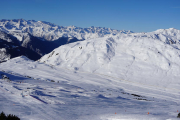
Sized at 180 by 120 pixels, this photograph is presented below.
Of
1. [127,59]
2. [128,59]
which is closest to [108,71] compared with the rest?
[127,59]

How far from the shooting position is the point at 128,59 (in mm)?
90375

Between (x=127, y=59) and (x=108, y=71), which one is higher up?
(x=127, y=59)

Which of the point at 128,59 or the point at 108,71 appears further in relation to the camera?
the point at 128,59

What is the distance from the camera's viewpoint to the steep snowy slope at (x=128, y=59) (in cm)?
7562

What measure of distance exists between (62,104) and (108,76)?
51600 mm

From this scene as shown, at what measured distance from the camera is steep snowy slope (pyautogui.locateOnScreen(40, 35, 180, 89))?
75.6 meters

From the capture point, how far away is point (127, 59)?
297ft

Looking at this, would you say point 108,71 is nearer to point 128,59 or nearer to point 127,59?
point 127,59

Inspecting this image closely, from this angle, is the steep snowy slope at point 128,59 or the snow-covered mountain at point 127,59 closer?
the steep snowy slope at point 128,59

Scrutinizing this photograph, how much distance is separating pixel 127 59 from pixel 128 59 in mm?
542

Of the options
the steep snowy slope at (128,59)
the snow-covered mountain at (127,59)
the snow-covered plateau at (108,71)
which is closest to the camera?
the snow-covered plateau at (108,71)

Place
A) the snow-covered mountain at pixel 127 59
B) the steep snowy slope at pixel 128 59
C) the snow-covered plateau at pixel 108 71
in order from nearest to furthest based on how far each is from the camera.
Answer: the snow-covered plateau at pixel 108 71 → the steep snowy slope at pixel 128 59 → the snow-covered mountain at pixel 127 59

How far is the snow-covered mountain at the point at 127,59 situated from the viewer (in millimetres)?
76613

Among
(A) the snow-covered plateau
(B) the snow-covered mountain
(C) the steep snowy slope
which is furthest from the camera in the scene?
(B) the snow-covered mountain
